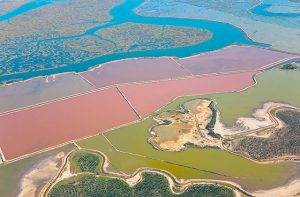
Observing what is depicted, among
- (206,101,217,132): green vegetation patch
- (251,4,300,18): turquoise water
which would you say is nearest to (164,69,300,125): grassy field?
(206,101,217,132): green vegetation patch

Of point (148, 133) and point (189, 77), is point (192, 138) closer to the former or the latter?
point (148, 133)

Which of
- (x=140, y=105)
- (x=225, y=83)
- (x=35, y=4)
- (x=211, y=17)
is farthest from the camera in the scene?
(x=35, y=4)

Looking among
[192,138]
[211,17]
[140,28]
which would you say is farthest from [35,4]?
[192,138]

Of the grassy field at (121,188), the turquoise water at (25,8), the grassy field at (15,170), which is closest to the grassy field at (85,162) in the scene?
the grassy field at (121,188)

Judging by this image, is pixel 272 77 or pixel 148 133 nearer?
pixel 148 133

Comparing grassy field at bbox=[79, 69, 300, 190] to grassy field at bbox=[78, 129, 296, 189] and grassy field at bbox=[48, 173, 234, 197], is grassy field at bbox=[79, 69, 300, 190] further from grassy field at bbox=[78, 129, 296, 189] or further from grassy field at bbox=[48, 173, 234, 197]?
grassy field at bbox=[48, 173, 234, 197]

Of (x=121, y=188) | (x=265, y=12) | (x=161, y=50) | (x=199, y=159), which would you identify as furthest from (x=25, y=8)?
(x=121, y=188)

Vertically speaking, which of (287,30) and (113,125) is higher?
(287,30)

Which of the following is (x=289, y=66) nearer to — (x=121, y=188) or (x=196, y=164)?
(x=196, y=164)
